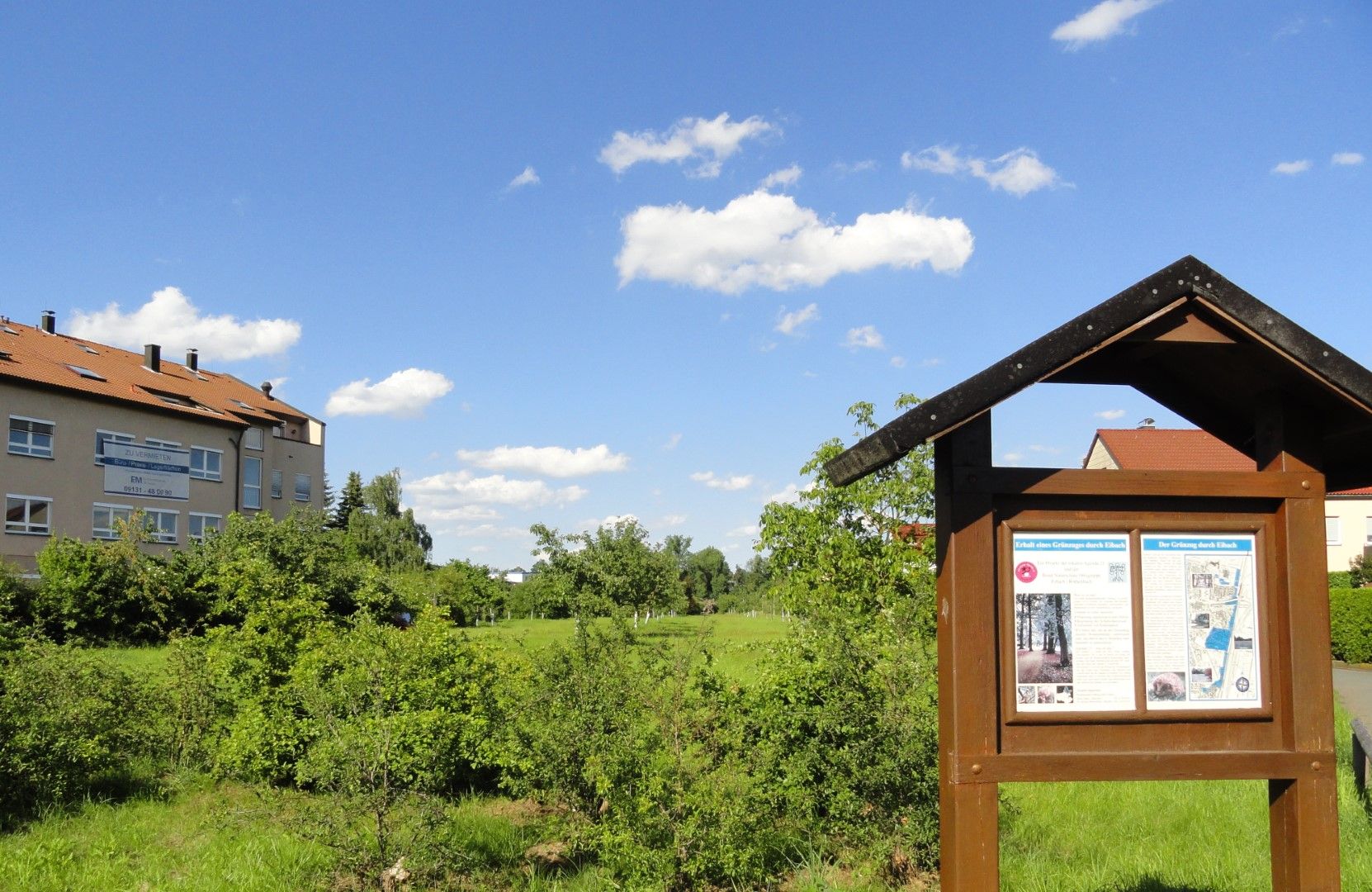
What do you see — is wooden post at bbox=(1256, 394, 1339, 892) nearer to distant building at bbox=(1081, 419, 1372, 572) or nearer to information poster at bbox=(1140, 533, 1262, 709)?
information poster at bbox=(1140, 533, 1262, 709)

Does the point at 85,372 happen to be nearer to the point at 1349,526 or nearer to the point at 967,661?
the point at 967,661

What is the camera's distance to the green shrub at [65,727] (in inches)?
322

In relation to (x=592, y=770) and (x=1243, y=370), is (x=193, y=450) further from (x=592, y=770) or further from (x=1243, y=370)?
(x=1243, y=370)

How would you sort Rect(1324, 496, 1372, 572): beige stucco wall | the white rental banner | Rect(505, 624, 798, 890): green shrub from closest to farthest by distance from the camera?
1. Rect(505, 624, 798, 890): green shrub
2. the white rental banner
3. Rect(1324, 496, 1372, 572): beige stucco wall

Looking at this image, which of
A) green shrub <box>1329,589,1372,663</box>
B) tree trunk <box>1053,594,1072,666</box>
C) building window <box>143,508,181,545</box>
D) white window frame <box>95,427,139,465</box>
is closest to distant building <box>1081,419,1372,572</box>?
green shrub <box>1329,589,1372,663</box>

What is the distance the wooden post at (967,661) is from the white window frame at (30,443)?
38.6 m

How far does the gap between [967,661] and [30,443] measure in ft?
129

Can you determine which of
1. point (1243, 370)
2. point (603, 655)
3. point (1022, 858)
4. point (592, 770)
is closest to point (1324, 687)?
point (1243, 370)

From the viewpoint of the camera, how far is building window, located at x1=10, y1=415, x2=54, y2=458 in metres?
34.3

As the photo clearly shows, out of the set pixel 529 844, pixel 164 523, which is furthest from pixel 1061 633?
pixel 164 523

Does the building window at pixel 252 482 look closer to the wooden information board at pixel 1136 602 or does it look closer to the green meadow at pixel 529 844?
the green meadow at pixel 529 844

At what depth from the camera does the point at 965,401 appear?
12.9 ft

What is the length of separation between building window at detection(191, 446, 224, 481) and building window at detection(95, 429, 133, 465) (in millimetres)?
3857

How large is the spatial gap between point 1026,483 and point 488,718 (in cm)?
565
